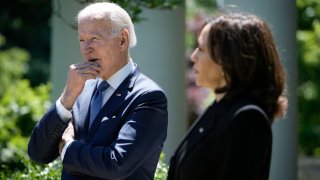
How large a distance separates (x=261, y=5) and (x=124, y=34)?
2.32 m

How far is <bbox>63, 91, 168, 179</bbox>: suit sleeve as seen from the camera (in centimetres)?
410

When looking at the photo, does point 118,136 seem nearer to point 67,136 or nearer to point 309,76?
point 67,136

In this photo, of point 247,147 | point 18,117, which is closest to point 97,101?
point 247,147

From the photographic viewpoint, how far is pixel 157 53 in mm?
7883

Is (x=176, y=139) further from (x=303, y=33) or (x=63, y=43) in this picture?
(x=303, y=33)

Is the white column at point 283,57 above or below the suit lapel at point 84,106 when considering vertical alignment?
below

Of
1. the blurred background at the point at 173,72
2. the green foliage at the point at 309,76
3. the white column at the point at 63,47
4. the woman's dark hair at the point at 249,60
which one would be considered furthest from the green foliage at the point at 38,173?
the green foliage at the point at 309,76

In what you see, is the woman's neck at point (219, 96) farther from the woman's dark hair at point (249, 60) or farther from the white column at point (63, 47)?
the white column at point (63, 47)

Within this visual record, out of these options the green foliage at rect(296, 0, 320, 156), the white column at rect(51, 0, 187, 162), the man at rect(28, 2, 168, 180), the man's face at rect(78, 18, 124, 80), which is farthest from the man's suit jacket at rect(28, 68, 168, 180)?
the green foliage at rect(296, 0, 320, 156)

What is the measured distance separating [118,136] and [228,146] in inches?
38.2

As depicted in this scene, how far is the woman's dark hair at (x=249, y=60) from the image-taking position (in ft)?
11.0

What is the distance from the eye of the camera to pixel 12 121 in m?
9.16

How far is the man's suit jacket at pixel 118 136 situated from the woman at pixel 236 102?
663 millimetres

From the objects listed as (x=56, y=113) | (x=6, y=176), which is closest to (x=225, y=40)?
(x=56, y=113)
